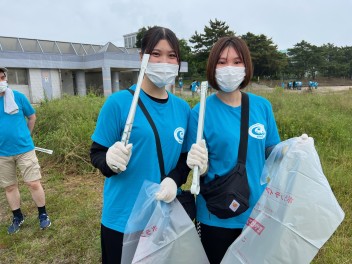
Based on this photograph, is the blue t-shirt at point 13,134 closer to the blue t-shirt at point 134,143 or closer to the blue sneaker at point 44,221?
the blue sneaker at point 44,221

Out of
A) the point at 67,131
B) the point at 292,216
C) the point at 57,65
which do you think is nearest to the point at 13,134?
the point at 67,131

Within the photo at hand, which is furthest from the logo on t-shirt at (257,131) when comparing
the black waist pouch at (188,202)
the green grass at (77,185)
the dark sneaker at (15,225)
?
the dark sneaker at (15,225)

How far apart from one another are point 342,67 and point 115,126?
58302 mm

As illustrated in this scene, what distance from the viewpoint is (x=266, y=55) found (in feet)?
132

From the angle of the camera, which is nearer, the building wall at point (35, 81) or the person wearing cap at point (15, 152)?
the person wearing cap at point (15, 152)

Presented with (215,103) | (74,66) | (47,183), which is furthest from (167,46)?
(74,66)

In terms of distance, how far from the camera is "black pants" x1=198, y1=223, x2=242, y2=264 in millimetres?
1612

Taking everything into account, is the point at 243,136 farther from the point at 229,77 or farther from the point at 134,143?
the point at 134,143

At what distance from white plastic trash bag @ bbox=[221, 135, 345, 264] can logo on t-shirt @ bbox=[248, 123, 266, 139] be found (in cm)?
15

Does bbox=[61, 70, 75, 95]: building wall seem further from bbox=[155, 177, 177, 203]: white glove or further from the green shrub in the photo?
bbox=[155, 177, 177, 203]: white glove

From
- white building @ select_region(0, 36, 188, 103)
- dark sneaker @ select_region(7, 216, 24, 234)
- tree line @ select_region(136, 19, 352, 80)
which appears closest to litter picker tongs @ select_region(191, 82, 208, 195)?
dark sneaker @ select_region(7, 216, 24, 234)

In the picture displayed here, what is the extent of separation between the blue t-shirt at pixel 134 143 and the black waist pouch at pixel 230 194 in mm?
256

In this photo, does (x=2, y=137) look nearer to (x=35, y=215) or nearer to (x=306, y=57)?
(x=35, y=215)

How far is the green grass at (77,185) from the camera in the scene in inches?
108
